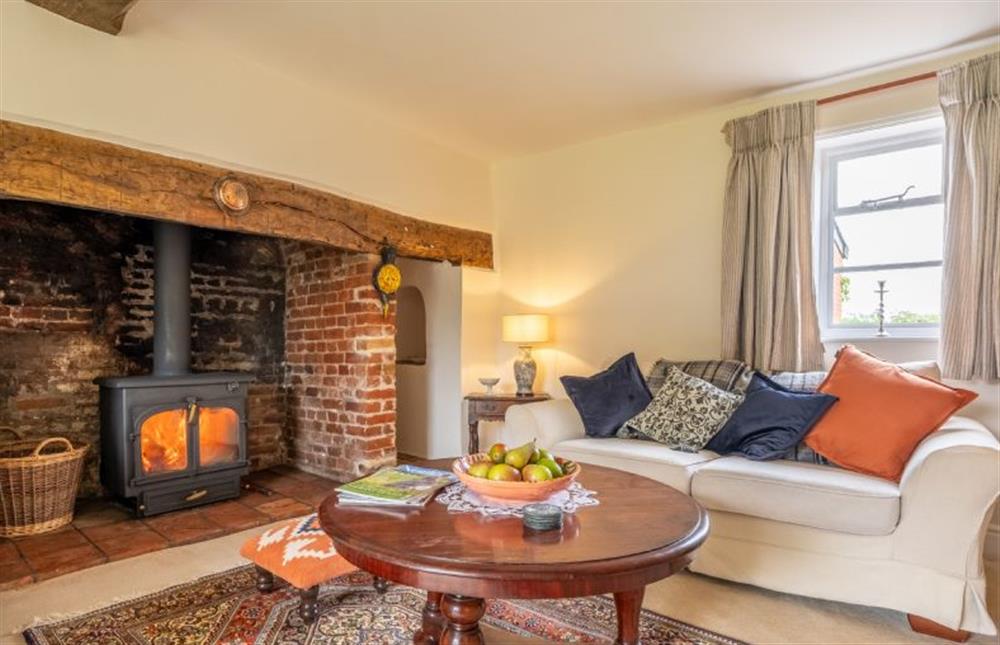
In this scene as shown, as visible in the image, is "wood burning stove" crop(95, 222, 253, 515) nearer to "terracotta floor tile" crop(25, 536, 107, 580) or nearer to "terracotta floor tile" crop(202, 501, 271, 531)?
"terracotta floor tile" crop(202, 501, 271, 531)

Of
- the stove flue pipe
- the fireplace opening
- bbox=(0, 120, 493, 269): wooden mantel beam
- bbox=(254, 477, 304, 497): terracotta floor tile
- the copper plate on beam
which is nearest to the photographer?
bbox=(0, 120, 493, 269): wooden mantel beam

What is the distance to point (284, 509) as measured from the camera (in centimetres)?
326

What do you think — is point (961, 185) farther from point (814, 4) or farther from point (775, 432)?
point (775, 432)

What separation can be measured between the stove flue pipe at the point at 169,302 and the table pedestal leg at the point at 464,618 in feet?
8.53

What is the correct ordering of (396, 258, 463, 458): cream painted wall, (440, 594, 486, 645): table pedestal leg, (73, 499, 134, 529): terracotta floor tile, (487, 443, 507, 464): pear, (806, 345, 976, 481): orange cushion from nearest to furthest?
(440, 594, 486, 645): table pedestal leg
(487, 443, 507, 464): pear
(806, 345, 976, 481): orange cushion
(73, 499, 134, 529): terracotta floor tile
(396, 258, 463, 458): cream painted wall

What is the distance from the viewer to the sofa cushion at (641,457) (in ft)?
7.97

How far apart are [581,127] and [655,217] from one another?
0.79 m

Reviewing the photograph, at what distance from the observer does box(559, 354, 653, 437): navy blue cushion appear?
3049 millimetres

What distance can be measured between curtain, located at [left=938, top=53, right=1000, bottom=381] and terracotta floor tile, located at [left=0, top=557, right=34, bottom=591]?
411 centimetres

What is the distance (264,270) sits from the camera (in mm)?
4281

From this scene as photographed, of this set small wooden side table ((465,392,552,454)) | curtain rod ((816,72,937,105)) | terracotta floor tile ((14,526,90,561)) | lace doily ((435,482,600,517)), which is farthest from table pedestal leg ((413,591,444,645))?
curtain rod ((816,72,937,105))

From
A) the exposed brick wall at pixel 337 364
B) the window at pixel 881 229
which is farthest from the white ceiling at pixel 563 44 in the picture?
the exposed brick wall at pixel 337 364

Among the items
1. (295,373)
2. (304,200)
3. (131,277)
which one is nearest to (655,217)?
(304,200)

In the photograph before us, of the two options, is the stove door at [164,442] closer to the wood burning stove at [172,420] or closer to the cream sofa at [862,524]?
the wood burning stove at [172,420]
